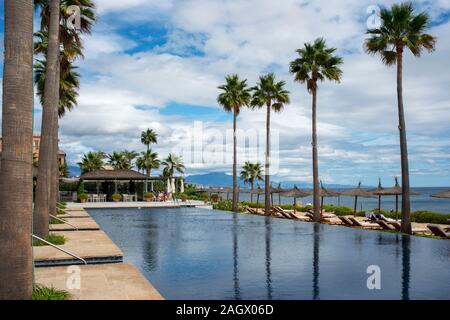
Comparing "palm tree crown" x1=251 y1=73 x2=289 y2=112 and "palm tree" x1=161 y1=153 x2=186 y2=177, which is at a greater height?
"palm tree crown" x1=251 y1=73 x2=289 y2=112

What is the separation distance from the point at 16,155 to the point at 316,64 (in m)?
24.1

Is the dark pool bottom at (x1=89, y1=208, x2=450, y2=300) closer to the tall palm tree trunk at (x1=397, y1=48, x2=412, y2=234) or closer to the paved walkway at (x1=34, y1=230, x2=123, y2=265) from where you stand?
the paved walkway at (x1=34, y1=230, x2=123, y2=265)

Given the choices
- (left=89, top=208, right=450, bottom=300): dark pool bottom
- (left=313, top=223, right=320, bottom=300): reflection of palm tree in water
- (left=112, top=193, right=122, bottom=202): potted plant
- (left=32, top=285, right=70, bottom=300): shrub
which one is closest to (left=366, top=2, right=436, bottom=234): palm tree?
(left=89, top=208, right=450, bottom=300): dark pool bottom

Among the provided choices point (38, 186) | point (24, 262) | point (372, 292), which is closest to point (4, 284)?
point (24, 262)

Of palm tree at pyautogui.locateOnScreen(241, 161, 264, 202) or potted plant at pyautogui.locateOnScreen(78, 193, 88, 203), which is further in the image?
palm tree at pyautogui.locateOnScreen(241, 161, 264, 202)

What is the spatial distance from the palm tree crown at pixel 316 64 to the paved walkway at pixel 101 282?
69.1 ft

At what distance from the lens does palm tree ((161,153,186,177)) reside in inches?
3147

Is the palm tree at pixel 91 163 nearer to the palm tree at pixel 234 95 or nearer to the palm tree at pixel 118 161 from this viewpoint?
the palm tree at pixel 118 161

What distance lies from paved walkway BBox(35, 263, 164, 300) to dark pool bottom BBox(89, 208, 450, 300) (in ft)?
2.74

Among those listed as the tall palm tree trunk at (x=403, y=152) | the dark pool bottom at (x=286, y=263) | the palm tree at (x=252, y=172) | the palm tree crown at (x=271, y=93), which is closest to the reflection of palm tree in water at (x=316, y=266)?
the dark pool bottom at (x=286, y=263)

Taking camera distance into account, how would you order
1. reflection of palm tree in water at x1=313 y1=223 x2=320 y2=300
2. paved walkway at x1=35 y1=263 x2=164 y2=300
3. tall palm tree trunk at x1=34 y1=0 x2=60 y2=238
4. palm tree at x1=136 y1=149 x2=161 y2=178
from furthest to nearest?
palm tree at x1=136 y1=149 x2=161 y2=178
tall palm tree trunk at x1=34 y1=0 x2=60 y2=238
reflection of palm tree in water at x1=313 y1=223 x2=320 y2=300
paved walkway at x1=35 y1=263 x2=164 y2=300

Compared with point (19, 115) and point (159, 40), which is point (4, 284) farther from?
point (159, 40)
